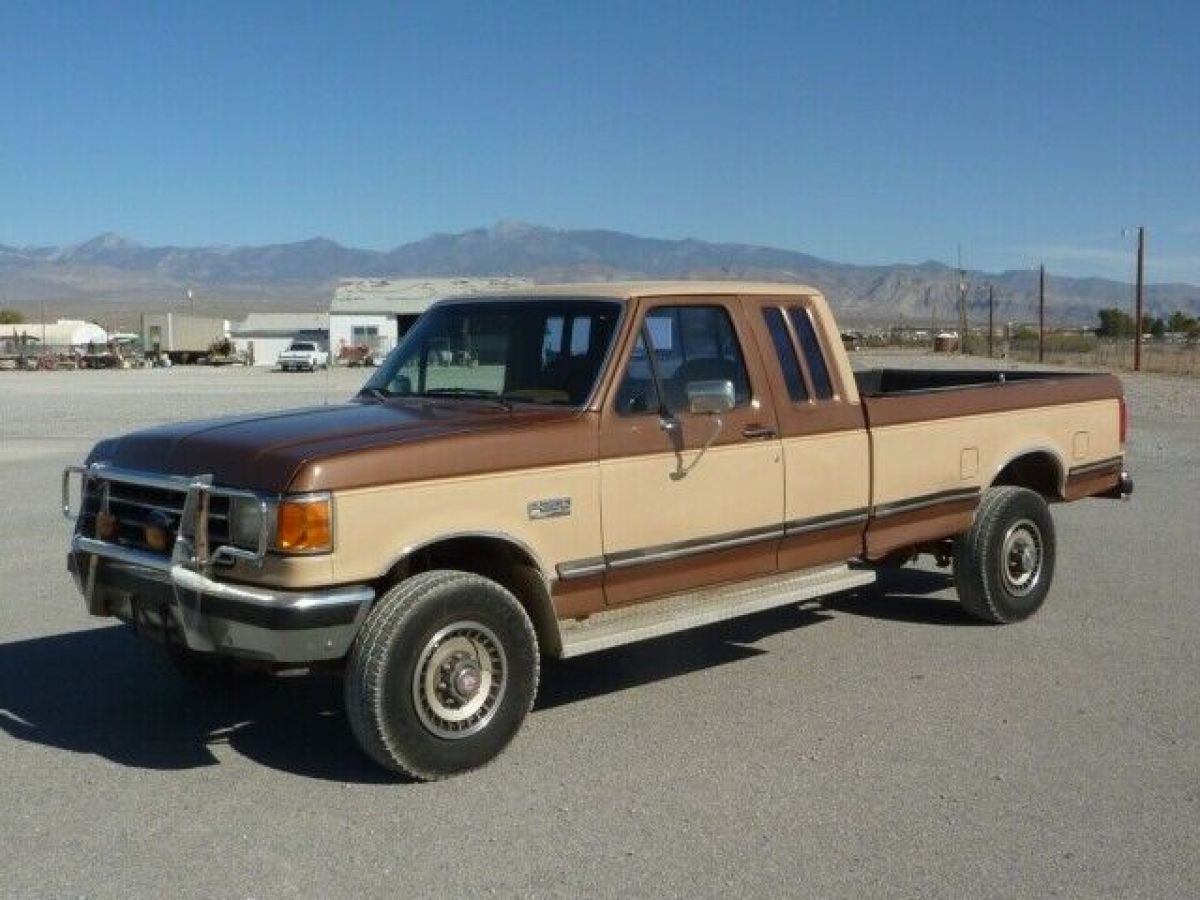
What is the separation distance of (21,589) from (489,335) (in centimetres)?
428

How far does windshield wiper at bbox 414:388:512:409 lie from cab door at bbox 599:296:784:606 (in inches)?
23.6

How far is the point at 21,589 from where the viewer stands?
9.36 meters

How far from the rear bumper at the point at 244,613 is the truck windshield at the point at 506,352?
1539mm

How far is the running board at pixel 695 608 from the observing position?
6133 mm

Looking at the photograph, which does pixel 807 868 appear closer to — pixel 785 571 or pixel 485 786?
pixel 485 786

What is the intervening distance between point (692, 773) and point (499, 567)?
1208 millimetres

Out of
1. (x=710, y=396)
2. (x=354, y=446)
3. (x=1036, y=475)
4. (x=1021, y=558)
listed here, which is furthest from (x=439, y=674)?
(x=1036, y=475)

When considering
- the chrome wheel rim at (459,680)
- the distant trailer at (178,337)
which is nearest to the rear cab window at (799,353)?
the chrome wheel rim at (459,680)

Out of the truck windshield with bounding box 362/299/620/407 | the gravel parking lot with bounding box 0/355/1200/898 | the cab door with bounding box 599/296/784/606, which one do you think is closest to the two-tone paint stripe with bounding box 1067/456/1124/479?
the gravel parking lot with bounding box 0/355/1200/898

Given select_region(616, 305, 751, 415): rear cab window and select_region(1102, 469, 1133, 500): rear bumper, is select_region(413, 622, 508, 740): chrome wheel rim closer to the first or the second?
select_region(616, 305, 751, 415): rear cab window

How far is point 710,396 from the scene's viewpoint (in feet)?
20.7

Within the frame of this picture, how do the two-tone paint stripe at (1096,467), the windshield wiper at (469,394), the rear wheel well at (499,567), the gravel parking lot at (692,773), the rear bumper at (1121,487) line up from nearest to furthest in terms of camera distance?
the gravel parking lot at (692,773), the rear wheel well at (499,567), the windshield wiper at (469,394), the two-tone paint stripe at (1096,467), the rear bumper at (1121,487)

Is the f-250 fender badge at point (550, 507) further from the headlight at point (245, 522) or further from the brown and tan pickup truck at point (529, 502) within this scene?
the headlight at point (245, 522)

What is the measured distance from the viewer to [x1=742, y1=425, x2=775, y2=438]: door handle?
22.1ft
